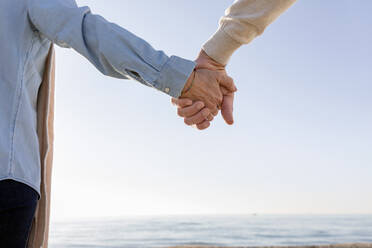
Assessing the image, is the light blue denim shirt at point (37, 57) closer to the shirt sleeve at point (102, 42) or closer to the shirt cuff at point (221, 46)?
the shirt sleeve at point (102, 42)

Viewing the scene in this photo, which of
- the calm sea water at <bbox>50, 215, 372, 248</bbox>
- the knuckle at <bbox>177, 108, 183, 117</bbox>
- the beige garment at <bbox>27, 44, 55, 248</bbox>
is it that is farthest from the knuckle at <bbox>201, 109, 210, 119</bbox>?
the calm sea water at <bbox>50, 215, 372, 248</bbox>

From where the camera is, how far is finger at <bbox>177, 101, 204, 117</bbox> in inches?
59.4

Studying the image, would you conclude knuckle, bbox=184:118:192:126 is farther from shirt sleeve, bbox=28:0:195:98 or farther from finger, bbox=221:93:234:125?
shirt sleeve, bbox=28:0:195:98

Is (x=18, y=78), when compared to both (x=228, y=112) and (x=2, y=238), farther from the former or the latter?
(x=228, y=112)

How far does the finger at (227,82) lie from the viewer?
1564 millimetres

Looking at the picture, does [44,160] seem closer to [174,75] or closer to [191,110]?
[174,75]

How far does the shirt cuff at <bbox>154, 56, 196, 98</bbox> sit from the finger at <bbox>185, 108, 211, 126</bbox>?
1.20ft

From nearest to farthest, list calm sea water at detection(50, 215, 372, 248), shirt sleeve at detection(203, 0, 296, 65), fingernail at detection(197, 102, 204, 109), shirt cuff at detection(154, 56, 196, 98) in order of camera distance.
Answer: shirt cuff at detection(154, 56, 196, 98) < fingernail at detection(197, 102, 204, 109) < shirt sleeve at detection(203, 0, 296, 65) < calm sea water at detection(50, 215, 372, 248)

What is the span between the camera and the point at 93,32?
1.09 meters

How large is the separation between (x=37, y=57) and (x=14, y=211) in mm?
480

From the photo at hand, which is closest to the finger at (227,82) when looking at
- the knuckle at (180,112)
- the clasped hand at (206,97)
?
the clasped hand at (206,97)

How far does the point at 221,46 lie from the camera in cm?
182

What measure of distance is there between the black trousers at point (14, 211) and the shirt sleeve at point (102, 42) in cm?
44

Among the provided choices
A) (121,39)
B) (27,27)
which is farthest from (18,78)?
(121,39)
